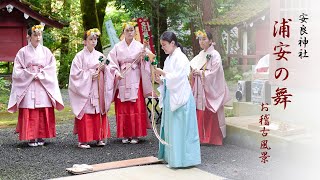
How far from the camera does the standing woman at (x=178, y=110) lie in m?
6.26

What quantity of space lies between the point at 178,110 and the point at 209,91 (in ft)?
5.42

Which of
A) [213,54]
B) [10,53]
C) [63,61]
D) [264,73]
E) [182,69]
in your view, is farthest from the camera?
[63,61]

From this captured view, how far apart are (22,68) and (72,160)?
178 centimetres

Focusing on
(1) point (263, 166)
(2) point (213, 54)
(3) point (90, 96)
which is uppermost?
(2) point (213, 54)

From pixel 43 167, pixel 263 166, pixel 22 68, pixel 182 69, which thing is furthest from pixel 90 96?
pixel 263 166

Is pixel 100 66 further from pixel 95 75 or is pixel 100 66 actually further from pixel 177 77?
pixel 177 77

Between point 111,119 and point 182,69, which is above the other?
point 182,69

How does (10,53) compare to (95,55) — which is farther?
(10,53)

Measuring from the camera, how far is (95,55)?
789cm

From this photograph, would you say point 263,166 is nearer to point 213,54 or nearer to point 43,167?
point 213,54

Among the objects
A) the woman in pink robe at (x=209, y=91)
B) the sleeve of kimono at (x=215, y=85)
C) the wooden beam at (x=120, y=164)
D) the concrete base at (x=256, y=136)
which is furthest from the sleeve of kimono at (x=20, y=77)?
the concrete base at (x=256, y=136)

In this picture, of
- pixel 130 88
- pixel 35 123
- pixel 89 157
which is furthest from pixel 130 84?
pixel 35 123

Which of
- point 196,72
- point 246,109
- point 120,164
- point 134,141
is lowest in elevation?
point 120,164

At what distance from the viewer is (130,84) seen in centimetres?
806
